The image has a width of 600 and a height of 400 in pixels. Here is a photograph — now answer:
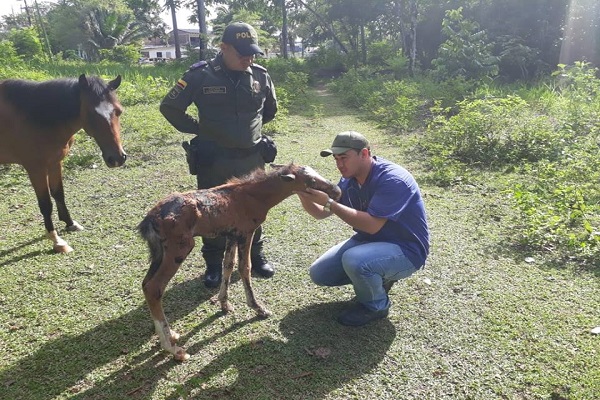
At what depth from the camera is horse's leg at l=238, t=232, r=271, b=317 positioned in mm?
3113

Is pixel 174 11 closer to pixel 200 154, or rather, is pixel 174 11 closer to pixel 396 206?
pixel 200 154

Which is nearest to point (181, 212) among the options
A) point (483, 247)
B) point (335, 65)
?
point (483, 247)

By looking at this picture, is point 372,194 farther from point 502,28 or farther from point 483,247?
point 502,28

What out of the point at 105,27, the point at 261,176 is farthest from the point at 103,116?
the point at 105,27

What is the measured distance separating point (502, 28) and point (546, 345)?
1666cm

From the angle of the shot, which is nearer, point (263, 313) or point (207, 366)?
point (207, 366)

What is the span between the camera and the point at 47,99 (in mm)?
4297

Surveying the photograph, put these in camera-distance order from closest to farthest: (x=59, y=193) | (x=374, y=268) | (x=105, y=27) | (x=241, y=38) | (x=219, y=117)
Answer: (x=374, y=268) < (x=241, y=38) < (x=219, y=117) < (x=59, y=193) < (x=105, y=27)

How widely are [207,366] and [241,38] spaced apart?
2.37 metres

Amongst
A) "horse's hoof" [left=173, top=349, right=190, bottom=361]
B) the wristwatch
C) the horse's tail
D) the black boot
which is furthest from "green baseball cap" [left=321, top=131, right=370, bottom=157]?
"horse's hoof" [left=173, top=349, right=190, bottom=361]

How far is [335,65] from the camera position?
1004 inches

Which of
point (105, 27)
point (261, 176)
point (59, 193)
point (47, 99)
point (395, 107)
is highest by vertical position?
point (105, 27)

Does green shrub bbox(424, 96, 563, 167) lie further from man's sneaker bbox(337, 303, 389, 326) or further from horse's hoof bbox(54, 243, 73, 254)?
horse's hoof bbox(54, 243, 73, 254)

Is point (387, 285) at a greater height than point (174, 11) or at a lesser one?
lesser
